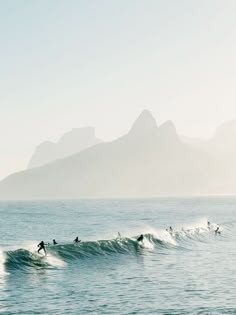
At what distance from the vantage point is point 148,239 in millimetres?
64188

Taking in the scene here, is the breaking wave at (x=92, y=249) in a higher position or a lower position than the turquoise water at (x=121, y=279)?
higher

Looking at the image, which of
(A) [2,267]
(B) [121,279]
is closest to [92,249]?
(A) [2,267]

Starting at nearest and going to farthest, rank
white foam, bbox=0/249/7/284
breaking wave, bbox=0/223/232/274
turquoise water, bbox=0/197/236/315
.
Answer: turquoise water, bbox=0/197/236/315 → white foam, bbox=0/249/7/284 → breaking wave, bbox=0/223/232/274

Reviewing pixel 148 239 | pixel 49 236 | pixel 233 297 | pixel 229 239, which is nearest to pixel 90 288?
pixel 233 297

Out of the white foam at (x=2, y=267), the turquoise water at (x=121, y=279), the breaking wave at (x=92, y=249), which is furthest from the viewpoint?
the breaking wave at (x=92, y=249)

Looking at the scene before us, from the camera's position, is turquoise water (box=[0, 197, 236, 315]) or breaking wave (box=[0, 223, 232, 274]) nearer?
turquoise water (box=[0, 197, 236, 315])

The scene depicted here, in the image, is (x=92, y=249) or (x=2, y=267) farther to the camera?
(x=92, y=249)

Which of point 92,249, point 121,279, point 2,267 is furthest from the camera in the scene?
point 92,249

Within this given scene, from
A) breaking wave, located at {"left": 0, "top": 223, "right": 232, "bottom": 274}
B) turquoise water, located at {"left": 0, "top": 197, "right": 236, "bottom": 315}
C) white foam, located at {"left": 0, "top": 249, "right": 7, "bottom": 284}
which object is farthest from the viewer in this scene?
breaking wave, located at {"left": 0, "top": 223, "right": 232, "bottom": 274}

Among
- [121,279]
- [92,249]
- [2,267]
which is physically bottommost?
[121,279]

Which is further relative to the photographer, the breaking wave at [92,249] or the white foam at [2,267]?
the breaking wave at [92,249]

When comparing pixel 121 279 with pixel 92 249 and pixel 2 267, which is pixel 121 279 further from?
pixel 92 249

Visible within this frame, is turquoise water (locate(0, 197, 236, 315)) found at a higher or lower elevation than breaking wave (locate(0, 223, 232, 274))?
lower

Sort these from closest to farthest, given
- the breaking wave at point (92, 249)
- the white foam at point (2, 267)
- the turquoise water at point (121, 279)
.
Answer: the turquoise water at point (121, 279) < the white foam at point (2, 267) < the breaking wave at point (92, 249)
